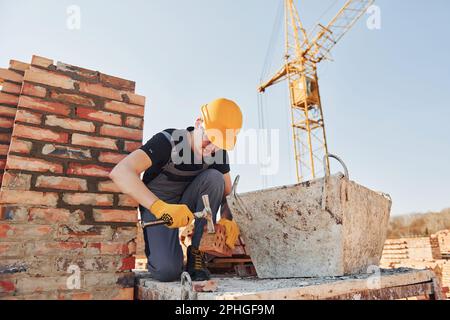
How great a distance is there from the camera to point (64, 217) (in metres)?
1.74

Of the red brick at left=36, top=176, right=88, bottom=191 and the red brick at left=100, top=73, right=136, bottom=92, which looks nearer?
the red brick at left=36, top=176, right=88, bottom=191

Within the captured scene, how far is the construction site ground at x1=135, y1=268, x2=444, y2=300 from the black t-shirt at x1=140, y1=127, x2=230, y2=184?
2.38ft

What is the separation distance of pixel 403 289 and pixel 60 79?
2317 millimetres

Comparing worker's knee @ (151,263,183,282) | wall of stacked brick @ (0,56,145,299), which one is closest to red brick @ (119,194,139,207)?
wall of stacked brick @ (0,56,145,299)

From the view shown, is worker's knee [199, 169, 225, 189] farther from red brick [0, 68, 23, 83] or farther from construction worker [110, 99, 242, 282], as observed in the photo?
red brick [0, 68, 23, 83]

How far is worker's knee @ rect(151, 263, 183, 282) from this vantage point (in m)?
1.81

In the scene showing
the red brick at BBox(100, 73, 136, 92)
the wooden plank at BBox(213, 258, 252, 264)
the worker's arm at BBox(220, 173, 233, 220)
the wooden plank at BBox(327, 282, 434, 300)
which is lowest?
the wooden plank at BBox(327, 282, 434, 300)

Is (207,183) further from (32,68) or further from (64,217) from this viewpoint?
(32,68)

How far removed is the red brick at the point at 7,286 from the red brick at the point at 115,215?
0.50 m

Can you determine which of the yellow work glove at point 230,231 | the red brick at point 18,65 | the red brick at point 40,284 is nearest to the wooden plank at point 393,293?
the yellow work glove at point 230,231

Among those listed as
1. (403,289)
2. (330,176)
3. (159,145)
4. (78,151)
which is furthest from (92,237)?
(403,289)

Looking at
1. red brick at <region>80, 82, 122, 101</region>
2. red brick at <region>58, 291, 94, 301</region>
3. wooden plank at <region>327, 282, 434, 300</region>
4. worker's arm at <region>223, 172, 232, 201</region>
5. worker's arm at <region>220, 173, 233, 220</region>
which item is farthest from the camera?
worker's arm at <region>223, 172, 232, 201</region>

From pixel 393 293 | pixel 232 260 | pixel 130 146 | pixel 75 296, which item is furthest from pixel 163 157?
pixel 393 293
